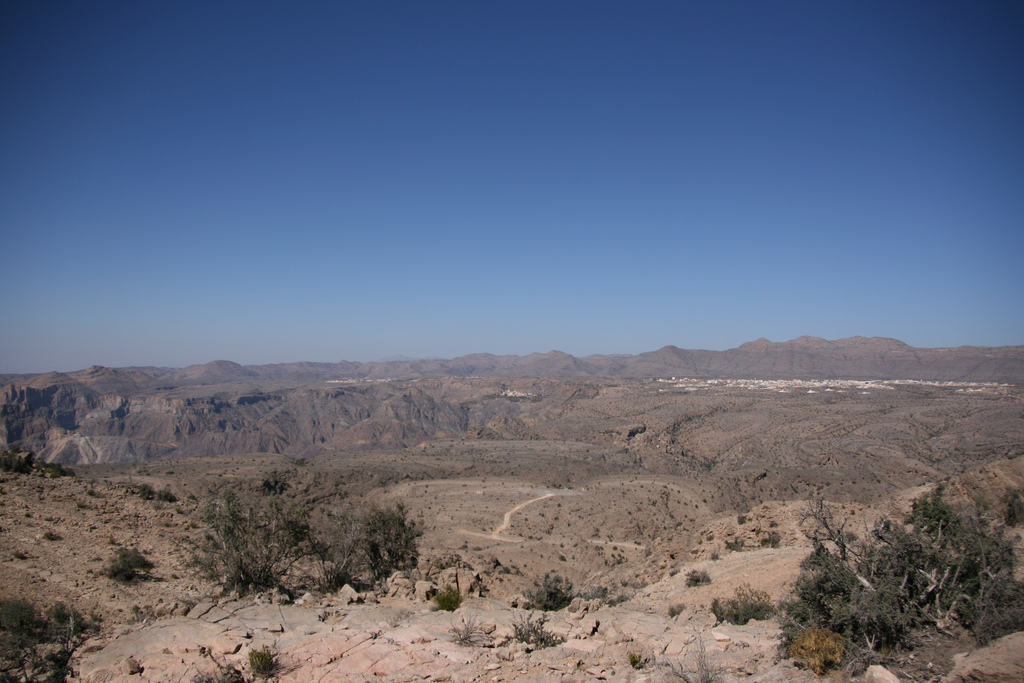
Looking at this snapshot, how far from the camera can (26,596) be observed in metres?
15.4

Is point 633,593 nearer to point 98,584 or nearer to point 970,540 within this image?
point 970,540

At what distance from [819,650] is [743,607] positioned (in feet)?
25.7

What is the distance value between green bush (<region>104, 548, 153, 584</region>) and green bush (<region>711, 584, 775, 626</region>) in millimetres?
A: 21134

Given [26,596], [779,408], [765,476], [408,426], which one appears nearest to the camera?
[26,596]

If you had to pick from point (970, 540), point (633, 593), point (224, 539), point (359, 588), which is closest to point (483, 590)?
point (359, 588)

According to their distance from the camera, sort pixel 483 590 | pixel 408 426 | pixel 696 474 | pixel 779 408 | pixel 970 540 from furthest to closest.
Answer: pixel 408 426, pixel 779 408, pixel 696 474, pixel 483 590, pixel 970 540

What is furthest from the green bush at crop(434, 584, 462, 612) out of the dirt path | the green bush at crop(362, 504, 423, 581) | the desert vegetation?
the dirt path

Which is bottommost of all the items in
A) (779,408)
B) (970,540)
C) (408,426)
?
(408,426)

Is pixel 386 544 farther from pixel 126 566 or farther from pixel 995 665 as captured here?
pixel 995 665

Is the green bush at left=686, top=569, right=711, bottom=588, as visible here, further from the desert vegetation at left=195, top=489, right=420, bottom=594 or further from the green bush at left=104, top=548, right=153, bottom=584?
the green bush at left=104, top=548, right=153, bottom=584

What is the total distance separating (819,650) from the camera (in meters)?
9.91

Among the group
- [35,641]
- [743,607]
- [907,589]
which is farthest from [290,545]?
[907,589]

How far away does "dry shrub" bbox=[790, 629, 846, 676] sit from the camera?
9.72m

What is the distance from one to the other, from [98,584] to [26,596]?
2109 millimetres
